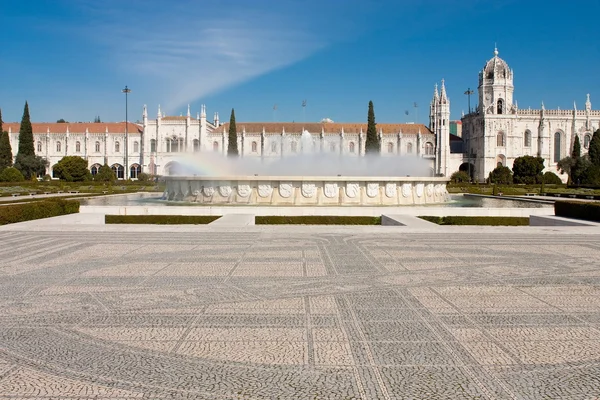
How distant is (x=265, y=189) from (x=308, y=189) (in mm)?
1475

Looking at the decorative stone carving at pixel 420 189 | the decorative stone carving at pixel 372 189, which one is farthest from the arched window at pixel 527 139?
the decorative stone carving at pixel 372 189

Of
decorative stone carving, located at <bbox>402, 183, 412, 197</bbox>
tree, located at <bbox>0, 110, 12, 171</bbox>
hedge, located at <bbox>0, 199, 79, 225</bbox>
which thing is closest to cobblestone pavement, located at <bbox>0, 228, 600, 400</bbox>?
→ hedge, located at <bbox>0, 199, 79, 225</bbox>

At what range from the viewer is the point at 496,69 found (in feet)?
228

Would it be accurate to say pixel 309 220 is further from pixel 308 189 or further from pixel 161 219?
pixel 308 189

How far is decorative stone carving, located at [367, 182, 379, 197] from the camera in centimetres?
1917

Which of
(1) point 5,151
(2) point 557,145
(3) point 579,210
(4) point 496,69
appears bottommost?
(3) point 579,210

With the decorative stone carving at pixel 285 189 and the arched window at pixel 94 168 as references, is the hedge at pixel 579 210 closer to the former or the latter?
the decorative stone carving at pixel 285 189

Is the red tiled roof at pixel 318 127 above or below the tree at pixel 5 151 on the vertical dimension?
above

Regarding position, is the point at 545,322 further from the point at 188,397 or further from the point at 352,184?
the point at 352,184

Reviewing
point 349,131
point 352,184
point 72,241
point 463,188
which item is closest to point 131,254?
point 72,241

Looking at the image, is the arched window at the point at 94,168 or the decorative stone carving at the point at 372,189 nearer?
the decorative stone carving at the point at 372,189

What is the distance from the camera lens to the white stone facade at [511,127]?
6938 centimetres

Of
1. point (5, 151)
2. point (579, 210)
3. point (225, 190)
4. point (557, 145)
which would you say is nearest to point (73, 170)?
point (5, 151)

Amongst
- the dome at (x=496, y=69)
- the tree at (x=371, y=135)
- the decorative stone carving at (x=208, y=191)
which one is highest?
the dome at (x=496, y=69)
